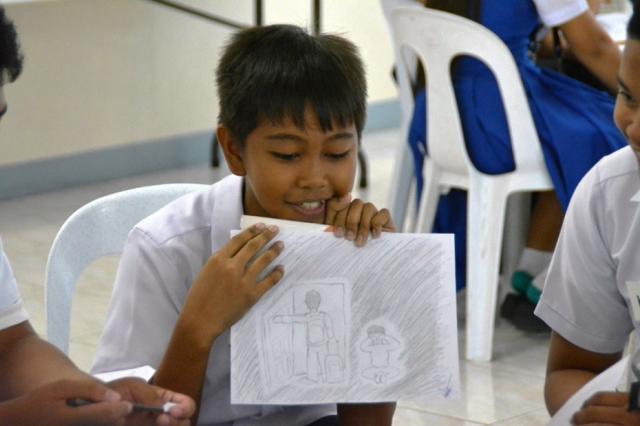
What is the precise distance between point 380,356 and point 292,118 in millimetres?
356

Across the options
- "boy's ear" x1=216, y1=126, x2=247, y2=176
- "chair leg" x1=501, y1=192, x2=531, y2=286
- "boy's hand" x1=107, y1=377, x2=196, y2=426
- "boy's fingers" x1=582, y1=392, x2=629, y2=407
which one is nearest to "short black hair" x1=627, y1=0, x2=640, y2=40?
"boy's fingers" x1=582, y1=392, x2=629, y2=407

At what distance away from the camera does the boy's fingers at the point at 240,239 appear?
1555 millimetres

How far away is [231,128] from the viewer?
1.79m

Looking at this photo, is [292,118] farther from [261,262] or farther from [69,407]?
A: [69,407]

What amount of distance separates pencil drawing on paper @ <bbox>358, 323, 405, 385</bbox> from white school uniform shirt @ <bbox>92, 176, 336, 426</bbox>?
0.72 ft

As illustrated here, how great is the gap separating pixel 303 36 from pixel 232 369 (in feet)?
1.68

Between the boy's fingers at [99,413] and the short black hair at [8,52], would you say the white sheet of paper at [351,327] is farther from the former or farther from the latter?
the short black hair at [8,52]

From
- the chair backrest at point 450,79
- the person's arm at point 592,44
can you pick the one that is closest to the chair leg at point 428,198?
the chair backrest at point 450,79

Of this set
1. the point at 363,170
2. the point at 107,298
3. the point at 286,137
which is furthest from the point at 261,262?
the point at 363,170

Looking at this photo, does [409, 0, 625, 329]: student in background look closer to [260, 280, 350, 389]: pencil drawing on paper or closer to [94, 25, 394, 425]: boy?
[94, 25, 394, 425]: boy

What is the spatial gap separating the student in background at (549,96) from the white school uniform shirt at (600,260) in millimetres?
1656

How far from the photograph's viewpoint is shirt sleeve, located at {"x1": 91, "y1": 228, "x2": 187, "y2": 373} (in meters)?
1.69

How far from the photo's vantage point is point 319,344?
1.54 m

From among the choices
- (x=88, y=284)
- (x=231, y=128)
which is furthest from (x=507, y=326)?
(x=231, y=128)
